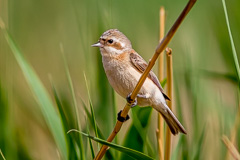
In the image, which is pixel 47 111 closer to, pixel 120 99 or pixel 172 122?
pixel 172 122

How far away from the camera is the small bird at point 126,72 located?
2.48m

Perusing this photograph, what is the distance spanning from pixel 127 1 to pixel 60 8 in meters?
0.67

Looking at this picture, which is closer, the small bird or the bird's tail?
the bird's tail

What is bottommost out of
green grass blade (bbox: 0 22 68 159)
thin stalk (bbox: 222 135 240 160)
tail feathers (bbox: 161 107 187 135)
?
thin stalk (bbox: 222 135 240 160)

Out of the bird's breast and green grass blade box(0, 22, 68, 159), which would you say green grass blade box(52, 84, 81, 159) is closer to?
green grass blade box(0, 22, 68, 159)

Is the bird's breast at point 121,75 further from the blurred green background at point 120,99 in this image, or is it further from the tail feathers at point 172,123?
the tail feathers at point 172,123

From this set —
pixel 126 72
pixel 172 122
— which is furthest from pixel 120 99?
pixel 172 122

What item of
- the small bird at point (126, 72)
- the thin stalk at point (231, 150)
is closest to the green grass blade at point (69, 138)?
the small bird at point (126, 72)

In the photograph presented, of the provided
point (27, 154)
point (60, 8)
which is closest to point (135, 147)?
point (27, 154)

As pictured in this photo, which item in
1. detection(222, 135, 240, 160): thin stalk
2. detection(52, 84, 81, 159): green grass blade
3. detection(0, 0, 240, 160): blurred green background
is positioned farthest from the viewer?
detection(0, 0, 240, 160): blurred green background

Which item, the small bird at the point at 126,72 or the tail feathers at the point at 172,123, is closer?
the tail feathers at the point at 172,123

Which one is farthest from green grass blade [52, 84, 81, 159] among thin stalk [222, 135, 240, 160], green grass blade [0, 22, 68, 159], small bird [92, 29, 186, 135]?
thin stalk [222, 135, 240, 160]

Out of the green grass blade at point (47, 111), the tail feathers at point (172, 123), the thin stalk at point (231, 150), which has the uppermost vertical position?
the green grass blade at point (47, 111)

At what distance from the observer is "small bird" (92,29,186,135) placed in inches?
97.6
